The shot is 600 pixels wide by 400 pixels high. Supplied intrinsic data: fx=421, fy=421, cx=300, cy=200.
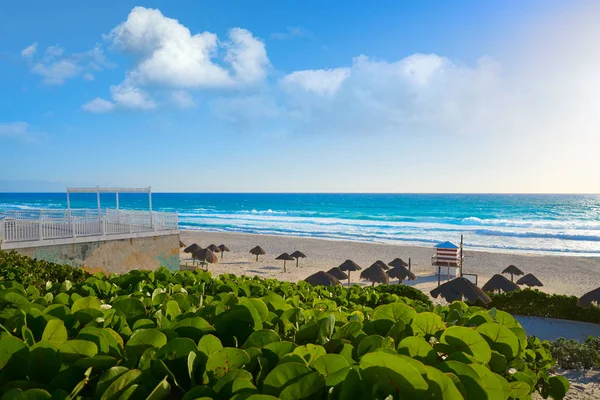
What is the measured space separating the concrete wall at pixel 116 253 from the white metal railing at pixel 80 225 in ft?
1.28

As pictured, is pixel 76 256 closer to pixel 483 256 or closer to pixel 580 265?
pixel 483 256

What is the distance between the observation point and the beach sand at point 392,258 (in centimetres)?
2305

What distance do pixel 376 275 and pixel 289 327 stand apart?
53.6ft

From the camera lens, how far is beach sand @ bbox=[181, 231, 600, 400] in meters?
23.0

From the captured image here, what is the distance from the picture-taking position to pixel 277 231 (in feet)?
174

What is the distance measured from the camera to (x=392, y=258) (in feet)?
102

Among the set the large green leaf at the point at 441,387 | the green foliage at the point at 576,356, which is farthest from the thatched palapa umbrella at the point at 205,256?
the large green leaf at the point at 441,387

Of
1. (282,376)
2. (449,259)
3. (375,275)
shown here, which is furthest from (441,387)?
(449,259)

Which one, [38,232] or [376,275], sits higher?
[38,232]

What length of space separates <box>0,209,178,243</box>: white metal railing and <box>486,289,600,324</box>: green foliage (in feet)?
42.8

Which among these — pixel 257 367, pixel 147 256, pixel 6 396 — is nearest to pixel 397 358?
pixel 257 367

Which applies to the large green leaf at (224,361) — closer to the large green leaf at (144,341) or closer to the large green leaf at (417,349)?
the large green leaf at (144,341)

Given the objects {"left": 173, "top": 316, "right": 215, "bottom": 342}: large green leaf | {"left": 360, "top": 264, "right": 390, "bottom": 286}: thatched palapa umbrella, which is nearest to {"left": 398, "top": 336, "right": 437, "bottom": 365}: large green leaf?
{"left": 173, "top": 316, "right": 215, "bottom": 342}: large green leaf

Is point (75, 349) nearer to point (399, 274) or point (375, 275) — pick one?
point (375, 275)
